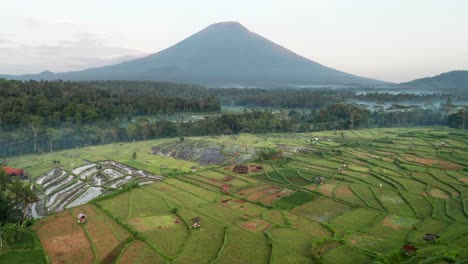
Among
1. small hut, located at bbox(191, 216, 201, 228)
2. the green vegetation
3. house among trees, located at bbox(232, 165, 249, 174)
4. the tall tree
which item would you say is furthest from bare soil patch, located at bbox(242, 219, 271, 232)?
the tall tree

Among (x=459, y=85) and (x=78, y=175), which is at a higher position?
(x=459, y=85)

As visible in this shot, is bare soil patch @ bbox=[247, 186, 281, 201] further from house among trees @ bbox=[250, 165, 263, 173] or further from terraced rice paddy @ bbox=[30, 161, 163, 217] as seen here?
terraced rice paddy @ bbox=[30, 161, 163, 217]

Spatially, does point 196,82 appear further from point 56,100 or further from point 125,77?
point 56,100

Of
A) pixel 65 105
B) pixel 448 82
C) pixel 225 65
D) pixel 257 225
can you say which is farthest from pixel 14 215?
pixel 448 82

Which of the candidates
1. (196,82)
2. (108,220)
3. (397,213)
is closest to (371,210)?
(397,213)

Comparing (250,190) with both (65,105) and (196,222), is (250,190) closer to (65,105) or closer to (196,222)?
(196,222)

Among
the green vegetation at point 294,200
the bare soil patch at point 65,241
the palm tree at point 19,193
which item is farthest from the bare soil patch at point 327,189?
the palm tree at point 19,193
